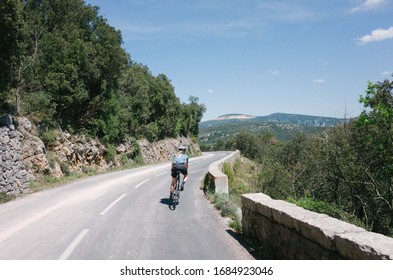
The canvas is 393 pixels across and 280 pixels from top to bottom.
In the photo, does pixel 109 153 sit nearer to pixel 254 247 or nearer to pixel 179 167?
pixel 179 167

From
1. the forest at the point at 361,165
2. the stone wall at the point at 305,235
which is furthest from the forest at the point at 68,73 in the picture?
the stone wall at the point at 305,235

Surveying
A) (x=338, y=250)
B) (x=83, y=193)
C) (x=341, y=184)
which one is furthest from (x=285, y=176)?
(x=338, y=250)

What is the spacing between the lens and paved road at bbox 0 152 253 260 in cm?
630

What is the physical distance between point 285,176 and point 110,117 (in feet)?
54.3

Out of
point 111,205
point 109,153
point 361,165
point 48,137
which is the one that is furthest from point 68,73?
point 361,165

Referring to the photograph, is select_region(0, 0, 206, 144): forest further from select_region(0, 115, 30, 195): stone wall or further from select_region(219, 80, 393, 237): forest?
select_region(219, 80, 393, 237): forest

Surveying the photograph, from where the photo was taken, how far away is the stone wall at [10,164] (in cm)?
1437

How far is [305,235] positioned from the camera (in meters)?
5.07

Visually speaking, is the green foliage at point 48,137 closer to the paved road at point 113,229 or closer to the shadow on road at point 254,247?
the paved road at point 113,229

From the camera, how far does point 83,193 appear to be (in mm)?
14234

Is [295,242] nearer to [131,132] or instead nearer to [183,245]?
[183,245]

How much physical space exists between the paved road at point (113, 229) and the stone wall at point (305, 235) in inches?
24.0

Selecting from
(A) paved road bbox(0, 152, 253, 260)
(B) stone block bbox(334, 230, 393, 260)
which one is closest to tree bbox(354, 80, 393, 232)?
(A) paved road bbox(0, 152, 253, 260)

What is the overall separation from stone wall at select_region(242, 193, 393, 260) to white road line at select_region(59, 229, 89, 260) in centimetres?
370
